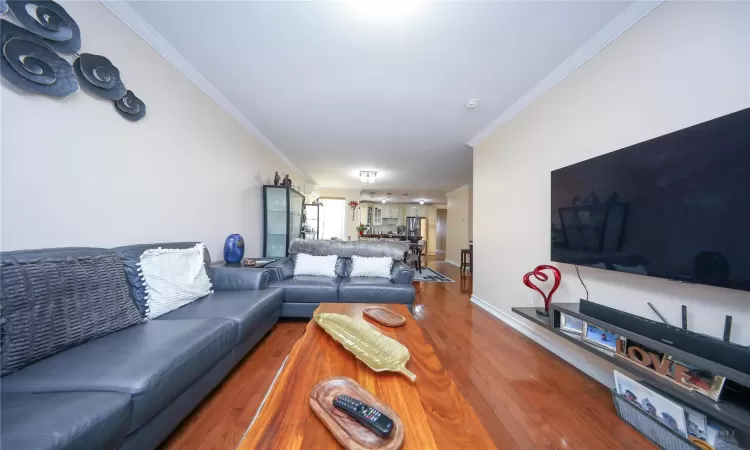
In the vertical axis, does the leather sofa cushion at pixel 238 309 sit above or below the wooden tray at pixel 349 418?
below

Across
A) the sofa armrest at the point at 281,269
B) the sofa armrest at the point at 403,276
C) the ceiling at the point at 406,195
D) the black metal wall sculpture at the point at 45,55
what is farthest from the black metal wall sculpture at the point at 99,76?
the ceiling at the point at 406,195

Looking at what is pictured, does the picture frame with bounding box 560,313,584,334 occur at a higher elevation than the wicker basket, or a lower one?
higher

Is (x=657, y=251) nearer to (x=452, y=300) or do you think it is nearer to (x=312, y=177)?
(x=452, y=300)

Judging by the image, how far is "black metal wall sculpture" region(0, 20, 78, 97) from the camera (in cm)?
109

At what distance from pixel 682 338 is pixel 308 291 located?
2689 millimetres

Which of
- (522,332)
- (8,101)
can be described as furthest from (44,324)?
(522,332)

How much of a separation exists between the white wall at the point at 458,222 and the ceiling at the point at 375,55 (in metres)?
3.83

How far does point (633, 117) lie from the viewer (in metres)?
1.55

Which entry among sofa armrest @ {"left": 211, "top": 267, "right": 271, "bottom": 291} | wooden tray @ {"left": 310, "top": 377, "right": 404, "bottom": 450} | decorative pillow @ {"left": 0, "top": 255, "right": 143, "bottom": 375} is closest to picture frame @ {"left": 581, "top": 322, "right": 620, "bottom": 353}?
wooden tray @ {"left": 310, "top": 377, "right": 404, "bottom": 450}

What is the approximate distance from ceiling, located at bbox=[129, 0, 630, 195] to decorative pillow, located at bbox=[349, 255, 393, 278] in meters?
1.85

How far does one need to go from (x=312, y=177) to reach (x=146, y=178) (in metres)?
4.83

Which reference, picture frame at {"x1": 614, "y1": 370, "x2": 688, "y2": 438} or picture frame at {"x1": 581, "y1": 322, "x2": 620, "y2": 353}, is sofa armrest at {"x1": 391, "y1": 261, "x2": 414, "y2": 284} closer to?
picture frame at {"x1": 581, "y1": 322, "x2": 620, "y2": 353}

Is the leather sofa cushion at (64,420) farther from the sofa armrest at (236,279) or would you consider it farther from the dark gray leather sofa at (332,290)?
the dark gray leather sofa at (332,290)

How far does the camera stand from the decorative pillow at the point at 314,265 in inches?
118
